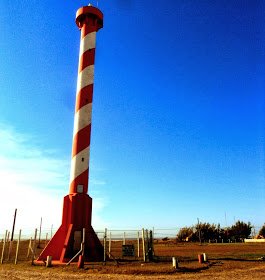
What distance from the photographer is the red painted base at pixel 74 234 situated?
750 inches

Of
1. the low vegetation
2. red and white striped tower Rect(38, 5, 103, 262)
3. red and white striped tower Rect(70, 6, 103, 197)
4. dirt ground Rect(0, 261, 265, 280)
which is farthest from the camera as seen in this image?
the low vegetation

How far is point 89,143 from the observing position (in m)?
21.3

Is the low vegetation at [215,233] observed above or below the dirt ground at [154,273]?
above

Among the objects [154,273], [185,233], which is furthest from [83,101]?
[185,233]

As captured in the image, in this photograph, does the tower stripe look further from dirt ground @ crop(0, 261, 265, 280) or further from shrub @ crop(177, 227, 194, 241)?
shrub @ crop(177, 227, 194, 241)

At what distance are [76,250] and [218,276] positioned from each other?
9789 millimetres

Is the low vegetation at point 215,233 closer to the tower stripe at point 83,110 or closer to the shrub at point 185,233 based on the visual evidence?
the shrub at point 185,233

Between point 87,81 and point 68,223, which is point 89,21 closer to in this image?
point 87,81

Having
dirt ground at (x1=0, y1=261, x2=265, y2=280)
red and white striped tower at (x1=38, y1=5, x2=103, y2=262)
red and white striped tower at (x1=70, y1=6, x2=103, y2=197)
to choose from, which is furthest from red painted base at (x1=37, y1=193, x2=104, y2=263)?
dirt ground at (x1=0, y1=261, x2=265, y2=280)

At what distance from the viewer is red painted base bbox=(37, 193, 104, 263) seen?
19.1m

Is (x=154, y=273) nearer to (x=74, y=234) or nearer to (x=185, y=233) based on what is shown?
(x=74, y=234)

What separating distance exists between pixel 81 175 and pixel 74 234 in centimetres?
387

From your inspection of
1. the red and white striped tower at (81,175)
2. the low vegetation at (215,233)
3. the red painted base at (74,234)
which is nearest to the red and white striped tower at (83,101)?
the red and white striped tower at (81,175)

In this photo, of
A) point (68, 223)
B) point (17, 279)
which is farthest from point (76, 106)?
point (17, 279)
